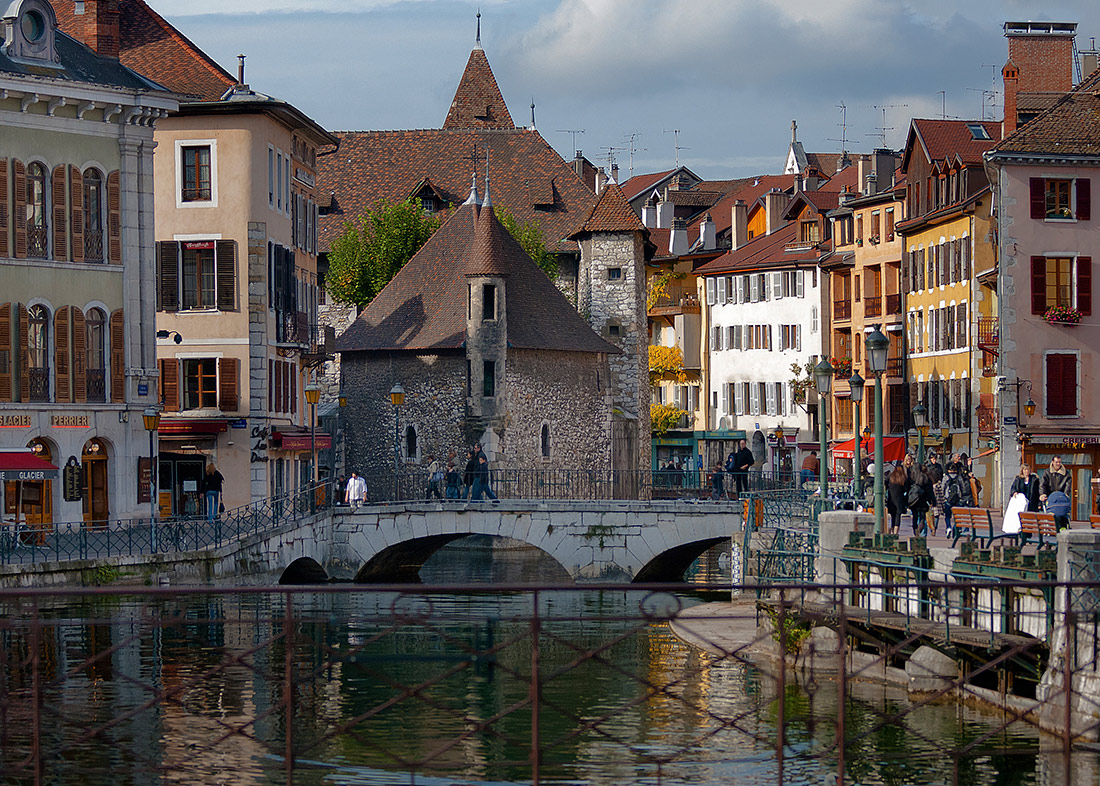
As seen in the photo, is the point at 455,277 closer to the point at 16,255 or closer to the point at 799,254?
the point at 799,254

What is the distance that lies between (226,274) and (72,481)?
958cm

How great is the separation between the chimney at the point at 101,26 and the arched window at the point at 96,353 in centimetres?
795

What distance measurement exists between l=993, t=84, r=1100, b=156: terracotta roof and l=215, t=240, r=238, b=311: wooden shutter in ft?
63.1

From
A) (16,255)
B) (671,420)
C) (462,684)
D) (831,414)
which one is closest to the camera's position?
(462,684)

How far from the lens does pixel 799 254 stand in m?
78.5

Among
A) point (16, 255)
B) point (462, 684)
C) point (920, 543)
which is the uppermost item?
point (16, 255)

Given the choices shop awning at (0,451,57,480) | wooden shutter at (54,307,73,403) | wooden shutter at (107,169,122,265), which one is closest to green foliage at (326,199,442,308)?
wooden shutter at (107,169,122,265)

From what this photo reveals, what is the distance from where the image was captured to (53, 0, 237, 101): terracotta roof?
47625 mm

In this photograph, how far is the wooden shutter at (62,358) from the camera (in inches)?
1517

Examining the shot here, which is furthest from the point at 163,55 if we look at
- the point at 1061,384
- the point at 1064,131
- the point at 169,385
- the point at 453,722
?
the point at 453,722

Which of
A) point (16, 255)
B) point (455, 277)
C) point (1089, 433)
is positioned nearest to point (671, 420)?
point (455, 277)

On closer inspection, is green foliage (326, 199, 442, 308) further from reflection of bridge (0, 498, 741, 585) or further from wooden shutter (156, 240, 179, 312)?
wooden shutter (156, 240, 179, 312)

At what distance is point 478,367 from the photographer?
60.1 meters

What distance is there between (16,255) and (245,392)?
10024mm
